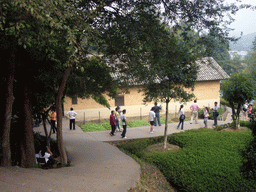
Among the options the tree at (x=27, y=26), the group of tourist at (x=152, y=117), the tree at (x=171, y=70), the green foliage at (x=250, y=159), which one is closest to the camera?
the tree at (x=27, y=26)

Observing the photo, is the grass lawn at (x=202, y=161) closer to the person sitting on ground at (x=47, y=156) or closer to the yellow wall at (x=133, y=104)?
the person sitting on ground at (x=47, y=156)

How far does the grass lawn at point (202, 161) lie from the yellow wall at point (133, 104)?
7561 millimetres

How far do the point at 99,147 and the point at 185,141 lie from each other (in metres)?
4.37

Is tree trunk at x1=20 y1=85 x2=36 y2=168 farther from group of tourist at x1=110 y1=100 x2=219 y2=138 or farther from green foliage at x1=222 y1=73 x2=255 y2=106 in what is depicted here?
green foliage at x1=222 y1=73 x2=255 y2=106

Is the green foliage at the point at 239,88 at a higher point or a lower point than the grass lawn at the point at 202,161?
higher

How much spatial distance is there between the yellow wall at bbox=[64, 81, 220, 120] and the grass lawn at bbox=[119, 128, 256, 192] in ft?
24.8

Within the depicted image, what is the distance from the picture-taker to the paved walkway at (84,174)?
563 cm

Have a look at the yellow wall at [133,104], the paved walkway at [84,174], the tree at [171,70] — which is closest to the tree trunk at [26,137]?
the paved walkway at [84,174]

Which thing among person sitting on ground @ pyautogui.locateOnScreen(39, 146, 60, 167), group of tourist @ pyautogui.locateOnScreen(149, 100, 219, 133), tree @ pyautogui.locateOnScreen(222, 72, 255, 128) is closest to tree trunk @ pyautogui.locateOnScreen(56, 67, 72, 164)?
person sitting on ground @ pyautogui.locateOnScreen(39, 146, 60, 167)

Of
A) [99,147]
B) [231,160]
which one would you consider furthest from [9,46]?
[231,160]

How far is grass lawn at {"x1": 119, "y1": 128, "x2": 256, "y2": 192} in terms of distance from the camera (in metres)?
7.90

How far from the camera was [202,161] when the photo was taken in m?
9.26

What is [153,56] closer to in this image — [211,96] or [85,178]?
[85,178]

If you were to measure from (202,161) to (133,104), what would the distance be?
14386 mm
